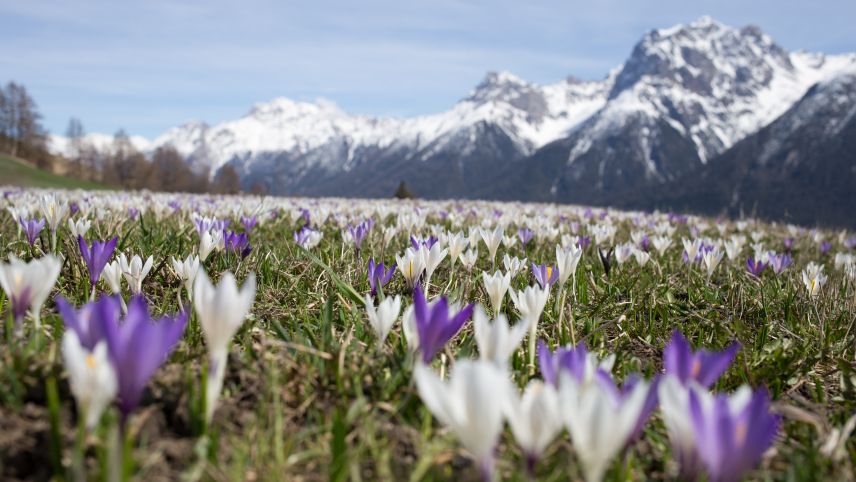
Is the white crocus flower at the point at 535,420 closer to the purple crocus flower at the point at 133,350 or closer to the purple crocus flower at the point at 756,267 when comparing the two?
the purple crocus flower at the point at 133,350

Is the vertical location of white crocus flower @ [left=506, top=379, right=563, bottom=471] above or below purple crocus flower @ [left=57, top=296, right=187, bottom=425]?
below

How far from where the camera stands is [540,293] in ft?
6.36

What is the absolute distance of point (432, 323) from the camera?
1.60m

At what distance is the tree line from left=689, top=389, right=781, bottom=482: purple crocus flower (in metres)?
76.0

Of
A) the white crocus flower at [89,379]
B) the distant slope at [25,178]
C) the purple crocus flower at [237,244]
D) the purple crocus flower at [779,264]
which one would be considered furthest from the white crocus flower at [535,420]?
the distant slope at [25,178]

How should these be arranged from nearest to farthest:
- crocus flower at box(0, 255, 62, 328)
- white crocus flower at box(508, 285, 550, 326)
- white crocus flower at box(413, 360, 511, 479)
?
1. white crocus flower at box(413, 360, 511, 479)
2. crocus flower at box(0, 255, 62, 328)
3. white crocus flower at box(508, 285, 550, 326)

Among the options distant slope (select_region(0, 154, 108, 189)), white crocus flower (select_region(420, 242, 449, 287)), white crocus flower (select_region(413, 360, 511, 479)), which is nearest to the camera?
white crocus flower (select_region(413, 360, 511, 479))

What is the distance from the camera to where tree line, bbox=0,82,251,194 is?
287 ft

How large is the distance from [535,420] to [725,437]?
1.15ft

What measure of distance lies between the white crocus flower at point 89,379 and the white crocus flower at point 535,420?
2.50 ft

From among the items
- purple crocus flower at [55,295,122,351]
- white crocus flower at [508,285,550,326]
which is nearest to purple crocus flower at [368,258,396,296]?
white crocus flower at [508,285,550,326]

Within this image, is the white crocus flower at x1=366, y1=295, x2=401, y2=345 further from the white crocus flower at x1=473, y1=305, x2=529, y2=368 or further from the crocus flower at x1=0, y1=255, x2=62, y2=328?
the crocus flower at x1=0, y1=255, x2=62, y2=328

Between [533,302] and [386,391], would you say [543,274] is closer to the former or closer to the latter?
[533,302]

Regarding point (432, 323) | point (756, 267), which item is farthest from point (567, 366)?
point (756, 267)
